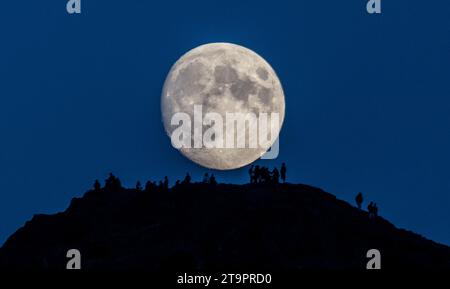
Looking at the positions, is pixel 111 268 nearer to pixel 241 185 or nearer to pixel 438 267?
pixel 241 185

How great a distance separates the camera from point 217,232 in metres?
54.9

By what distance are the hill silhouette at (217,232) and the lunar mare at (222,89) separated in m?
8.67

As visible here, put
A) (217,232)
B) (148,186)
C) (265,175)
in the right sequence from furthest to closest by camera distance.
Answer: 1. (148,186)
2. (265,175)
3. (217,232)

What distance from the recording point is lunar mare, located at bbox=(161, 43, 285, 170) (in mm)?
42688

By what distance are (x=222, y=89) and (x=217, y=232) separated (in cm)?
1596

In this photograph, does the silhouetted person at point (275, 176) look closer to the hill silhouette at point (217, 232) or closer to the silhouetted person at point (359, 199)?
the hill silhouette at point (217, 232)

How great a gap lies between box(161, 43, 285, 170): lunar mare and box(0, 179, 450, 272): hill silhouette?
8.67 m

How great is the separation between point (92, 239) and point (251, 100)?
69.2 feet

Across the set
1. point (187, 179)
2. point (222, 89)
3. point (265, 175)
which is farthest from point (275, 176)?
point (222, 89)

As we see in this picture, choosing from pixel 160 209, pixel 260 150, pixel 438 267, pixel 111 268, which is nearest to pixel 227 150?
pixel 260 150

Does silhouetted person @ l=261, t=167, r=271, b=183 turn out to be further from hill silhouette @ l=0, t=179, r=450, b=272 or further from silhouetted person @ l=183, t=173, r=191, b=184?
silhouetted person @ l=183, t=173, r=191, b=184

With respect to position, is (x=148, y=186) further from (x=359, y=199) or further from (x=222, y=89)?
(x=222, y=89)
